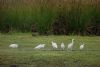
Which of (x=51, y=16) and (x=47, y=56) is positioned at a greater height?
(x=47, y=56)

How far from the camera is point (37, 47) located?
850cm

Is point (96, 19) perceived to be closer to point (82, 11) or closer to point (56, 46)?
point (82, 11)

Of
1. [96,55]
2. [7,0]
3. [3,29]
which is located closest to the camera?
[96,55]

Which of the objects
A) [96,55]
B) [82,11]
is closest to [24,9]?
[82,11]

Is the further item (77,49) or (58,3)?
(58,3)

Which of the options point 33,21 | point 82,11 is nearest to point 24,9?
point 33,21

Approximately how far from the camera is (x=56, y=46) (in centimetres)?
857

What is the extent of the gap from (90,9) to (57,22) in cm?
89

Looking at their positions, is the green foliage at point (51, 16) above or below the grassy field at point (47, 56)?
below

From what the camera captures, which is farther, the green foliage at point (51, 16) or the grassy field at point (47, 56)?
the green foliage at point (51, 16)

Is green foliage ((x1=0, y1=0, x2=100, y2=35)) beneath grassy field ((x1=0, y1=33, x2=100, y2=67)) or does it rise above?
beneath

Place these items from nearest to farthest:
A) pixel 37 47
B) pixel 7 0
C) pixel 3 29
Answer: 1. pixel 37 47
2. pixel 3 29
3. pixel 7 0

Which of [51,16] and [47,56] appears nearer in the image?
[47,56]

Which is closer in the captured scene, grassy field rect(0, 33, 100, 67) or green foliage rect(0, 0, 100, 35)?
grassy field rect(0, 33, 100, 67)
